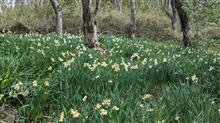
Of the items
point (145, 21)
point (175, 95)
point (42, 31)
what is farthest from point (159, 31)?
point (175, 95)

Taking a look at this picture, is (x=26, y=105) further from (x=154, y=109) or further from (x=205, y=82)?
(x=205, y=82)

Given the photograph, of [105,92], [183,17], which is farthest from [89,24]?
[105,92]

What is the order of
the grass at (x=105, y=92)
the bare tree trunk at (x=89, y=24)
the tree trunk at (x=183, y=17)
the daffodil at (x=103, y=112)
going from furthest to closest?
the tree trunk at (x=183, y=17)
the bare tree trunk at (x=89, y=24)
the grass at (x=105, y=92)
the daffodil at (x=103, y=112)

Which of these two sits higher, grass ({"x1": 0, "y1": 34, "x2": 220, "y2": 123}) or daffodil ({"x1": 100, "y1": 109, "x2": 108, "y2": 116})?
daffodil ({"x1": 100, "y1": 109, "x2": 108, "y2": 116})

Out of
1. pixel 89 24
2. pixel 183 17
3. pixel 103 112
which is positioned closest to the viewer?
pixel 103 112

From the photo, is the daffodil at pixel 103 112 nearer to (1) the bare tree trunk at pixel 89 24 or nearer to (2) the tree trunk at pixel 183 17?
(1) the bare tree trunk at pixel 89 24

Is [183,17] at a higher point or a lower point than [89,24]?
lower

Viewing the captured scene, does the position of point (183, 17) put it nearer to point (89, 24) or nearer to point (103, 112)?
point (89, 24)

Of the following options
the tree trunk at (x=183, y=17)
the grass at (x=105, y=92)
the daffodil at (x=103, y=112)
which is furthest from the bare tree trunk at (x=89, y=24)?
the daffodil at (x=103, y=112)

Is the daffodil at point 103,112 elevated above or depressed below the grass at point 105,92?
above

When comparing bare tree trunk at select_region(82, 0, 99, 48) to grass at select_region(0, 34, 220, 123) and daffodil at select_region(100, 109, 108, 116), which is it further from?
daffodil at select_region(100, 109, 108, 116)

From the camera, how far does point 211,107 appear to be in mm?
4312

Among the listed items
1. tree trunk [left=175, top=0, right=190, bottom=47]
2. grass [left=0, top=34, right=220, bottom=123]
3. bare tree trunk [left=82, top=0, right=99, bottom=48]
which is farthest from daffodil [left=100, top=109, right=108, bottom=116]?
tree trunk [left=175, top=0, right=190, bottom=47]

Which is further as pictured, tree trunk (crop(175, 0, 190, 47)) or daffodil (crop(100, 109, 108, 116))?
tree trunk (crop(175, 0, 190, 47))
